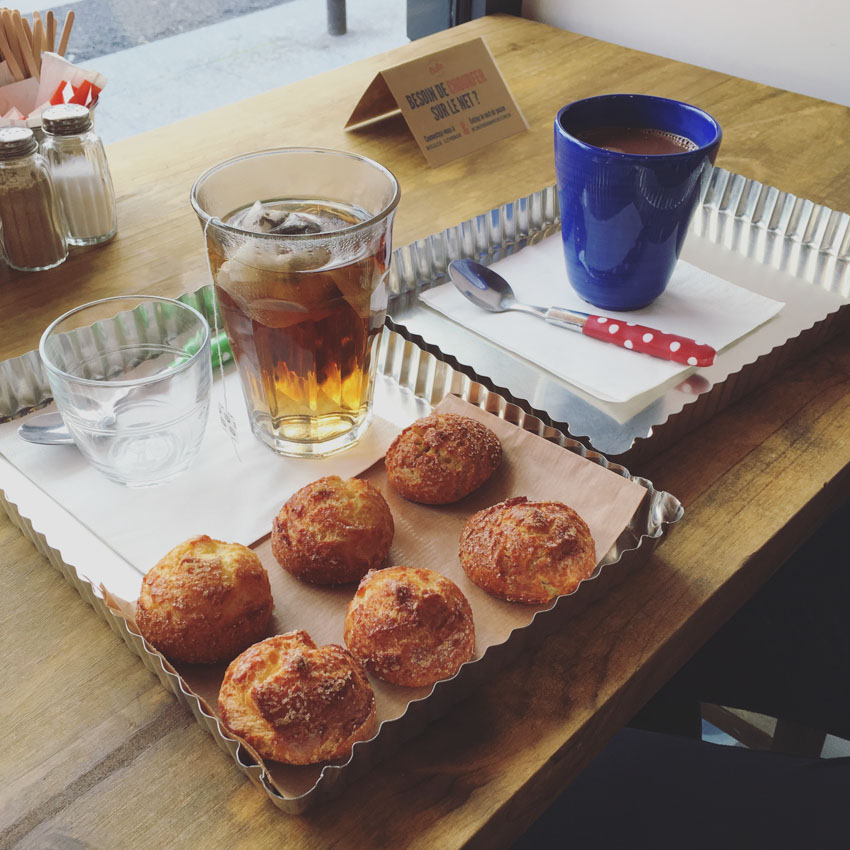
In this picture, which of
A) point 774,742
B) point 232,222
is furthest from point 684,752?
point 232,222

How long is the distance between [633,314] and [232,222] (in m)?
0.41

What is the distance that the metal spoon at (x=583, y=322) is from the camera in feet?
2.67

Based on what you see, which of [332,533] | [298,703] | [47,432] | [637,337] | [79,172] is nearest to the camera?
[298,703]

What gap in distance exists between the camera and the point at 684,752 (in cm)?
79

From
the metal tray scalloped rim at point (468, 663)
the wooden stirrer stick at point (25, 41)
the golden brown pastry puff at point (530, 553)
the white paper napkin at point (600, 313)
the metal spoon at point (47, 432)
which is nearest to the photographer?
the metal tray scalloped rim at point (468, 663)

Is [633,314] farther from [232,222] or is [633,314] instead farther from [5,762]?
[5,762]

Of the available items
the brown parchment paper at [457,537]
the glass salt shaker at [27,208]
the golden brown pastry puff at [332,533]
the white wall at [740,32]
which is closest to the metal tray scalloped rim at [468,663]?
the brown parchment paper at [457,537]

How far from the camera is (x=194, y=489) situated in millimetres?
688

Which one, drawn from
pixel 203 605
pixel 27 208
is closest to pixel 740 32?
pixel 27 208

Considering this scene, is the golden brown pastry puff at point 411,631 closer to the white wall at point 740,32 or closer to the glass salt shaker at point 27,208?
the glass salt shaker at point 27,208

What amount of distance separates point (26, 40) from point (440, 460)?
76 cm

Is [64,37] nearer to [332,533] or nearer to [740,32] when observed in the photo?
[332,533]

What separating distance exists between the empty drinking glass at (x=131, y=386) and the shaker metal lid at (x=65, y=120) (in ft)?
0.96

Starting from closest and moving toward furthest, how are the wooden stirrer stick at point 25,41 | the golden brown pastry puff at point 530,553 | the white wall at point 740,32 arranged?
1. the golden brown pastry puff at point 530,553
2. the wooden stirrer stick at point 25,41
3. the white wall at point 740,32
